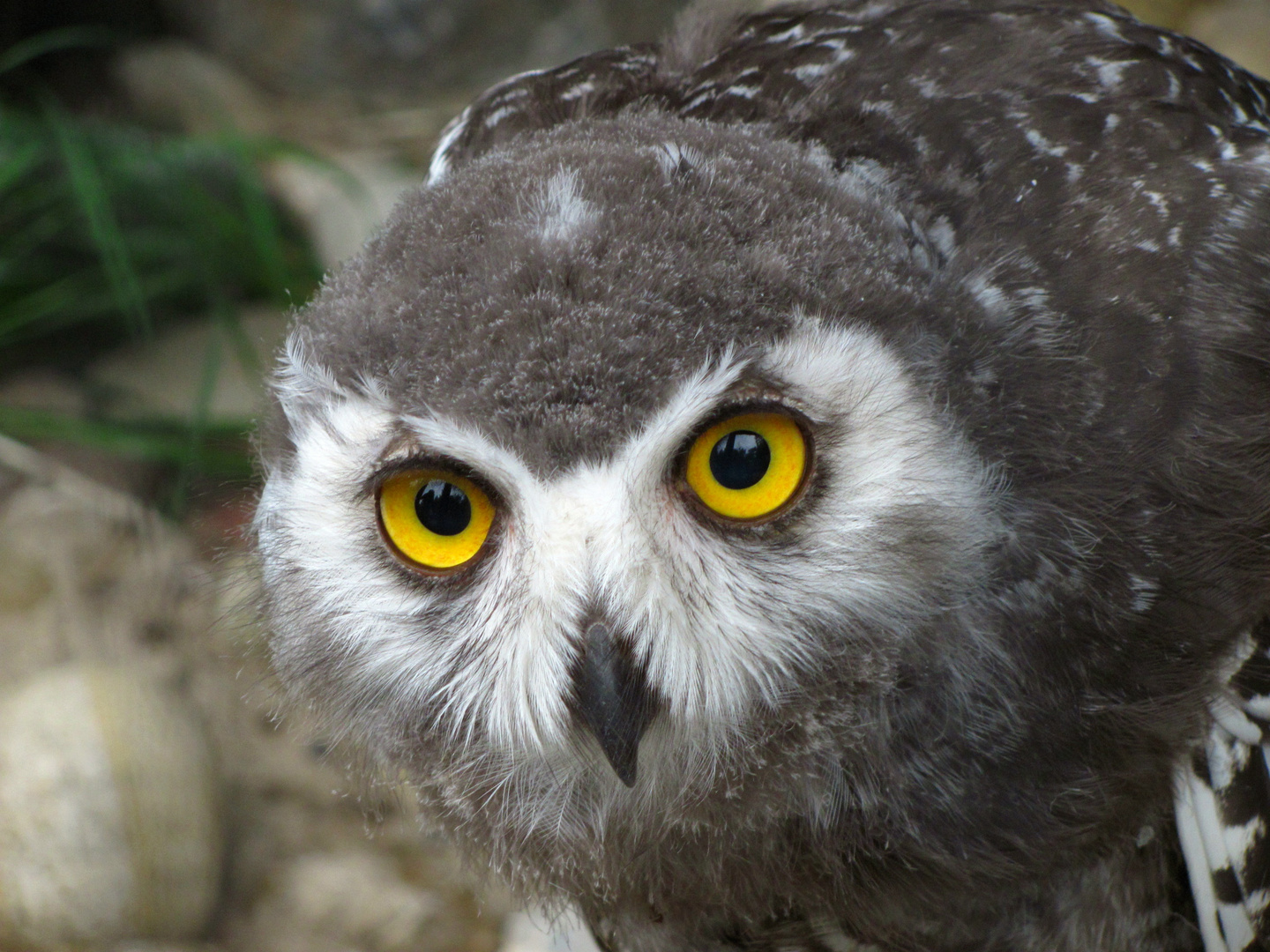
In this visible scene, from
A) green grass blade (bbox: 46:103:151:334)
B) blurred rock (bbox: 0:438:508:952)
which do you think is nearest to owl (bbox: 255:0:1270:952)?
blurred rock (bbox: 0:438:508:952)

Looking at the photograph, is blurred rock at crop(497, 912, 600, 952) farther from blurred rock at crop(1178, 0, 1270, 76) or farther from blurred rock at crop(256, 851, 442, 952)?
blurred rock at crop(1178, 0, 1270, 76)

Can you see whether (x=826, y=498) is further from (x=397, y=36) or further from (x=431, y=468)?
(x=397, y=36)

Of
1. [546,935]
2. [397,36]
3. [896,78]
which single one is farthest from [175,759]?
[397,36]

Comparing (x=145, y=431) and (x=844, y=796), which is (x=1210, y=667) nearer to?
(x=844, y=796)

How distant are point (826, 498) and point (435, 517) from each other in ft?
1.40

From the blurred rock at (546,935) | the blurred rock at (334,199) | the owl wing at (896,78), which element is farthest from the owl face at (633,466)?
Result: the blurred rock at (334,199)

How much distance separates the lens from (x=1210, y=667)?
166 centimetres

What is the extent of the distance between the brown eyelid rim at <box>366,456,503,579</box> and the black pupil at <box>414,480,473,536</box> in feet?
0.08

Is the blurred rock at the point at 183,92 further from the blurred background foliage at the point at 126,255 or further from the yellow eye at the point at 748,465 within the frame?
the yellow eye at the point at 748,465

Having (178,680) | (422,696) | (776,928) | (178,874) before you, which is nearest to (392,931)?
(178,874)

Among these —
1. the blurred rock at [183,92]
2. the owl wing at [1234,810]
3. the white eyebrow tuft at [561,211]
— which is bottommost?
the owl wing at [1234,810]

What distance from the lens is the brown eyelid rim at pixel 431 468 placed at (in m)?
1.36

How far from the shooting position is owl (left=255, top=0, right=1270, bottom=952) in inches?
52.5

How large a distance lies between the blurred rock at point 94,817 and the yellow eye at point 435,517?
6.14ft
